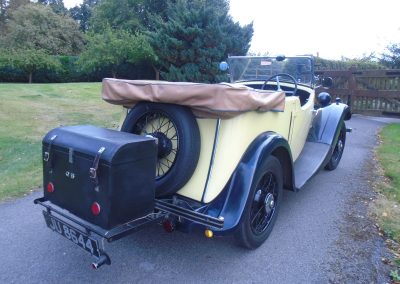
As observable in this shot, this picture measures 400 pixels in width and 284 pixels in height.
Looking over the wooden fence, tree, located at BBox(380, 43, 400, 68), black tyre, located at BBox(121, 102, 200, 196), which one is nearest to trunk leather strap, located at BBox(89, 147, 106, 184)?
black tyre, located at BBox(121, 102, 200, 196)

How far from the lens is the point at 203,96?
262 centimetres

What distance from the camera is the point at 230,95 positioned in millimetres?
2615

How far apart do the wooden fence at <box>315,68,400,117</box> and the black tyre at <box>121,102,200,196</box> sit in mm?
9470

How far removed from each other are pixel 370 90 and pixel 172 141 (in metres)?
10.2

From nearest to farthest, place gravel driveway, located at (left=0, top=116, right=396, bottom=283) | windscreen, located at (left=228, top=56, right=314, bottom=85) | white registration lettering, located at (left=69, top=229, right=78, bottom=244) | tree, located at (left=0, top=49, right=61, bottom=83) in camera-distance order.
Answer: white registration lettering, located at (left=69, top=229, right=78, bottom=244) → gravel driveway, located at (left=0, top=116, right=396, bottom=283) → windscreen, located at (left=228, top=56, right=314, bottom=85) → tree, located at (left=0, top=49, right=61, bottom=83)

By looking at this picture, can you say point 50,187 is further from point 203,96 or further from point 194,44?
point 194,44

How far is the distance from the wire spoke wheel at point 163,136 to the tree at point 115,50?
13799 millimetres

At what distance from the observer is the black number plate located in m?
2.36

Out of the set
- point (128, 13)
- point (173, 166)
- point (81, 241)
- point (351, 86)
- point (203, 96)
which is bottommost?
point (81, 241)

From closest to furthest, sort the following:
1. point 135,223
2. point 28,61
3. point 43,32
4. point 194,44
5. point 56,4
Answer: point 135,223
point 194,44
point 28,61
point 43,32
point 56,4

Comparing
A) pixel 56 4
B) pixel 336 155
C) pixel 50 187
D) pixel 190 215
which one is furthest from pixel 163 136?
pixel 56 4

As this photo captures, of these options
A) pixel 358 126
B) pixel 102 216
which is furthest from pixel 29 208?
pixel 358 126

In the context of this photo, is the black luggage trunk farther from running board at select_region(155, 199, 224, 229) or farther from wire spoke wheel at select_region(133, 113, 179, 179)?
wire spoke wheel at select_region(133, 113, 179, 179)

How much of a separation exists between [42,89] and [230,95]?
12.5 metres
